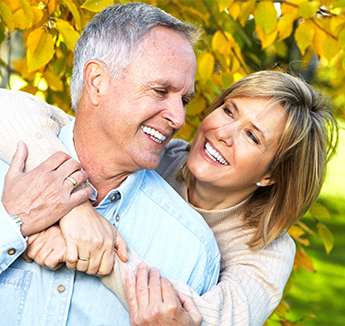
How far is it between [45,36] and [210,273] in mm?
1264

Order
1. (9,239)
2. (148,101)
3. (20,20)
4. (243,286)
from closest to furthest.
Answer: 1. (9,239)
2. (148,101)
3. (20,20)
4. (243,286)

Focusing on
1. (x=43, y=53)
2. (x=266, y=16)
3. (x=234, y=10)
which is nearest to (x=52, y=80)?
(x=43, y=53)

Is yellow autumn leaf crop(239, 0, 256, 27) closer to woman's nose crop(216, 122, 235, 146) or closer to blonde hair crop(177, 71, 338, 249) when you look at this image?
blonde hair crop(177, 71, 338, 249)

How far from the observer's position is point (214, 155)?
2.22 m

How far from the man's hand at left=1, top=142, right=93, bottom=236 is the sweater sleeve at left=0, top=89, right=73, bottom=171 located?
0.34ft

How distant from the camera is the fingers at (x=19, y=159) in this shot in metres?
1.60

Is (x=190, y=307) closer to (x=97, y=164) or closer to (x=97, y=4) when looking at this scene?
(x=97, y=164)

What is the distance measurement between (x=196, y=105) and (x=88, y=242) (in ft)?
4.60

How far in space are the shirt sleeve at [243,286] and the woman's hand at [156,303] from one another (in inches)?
2.1

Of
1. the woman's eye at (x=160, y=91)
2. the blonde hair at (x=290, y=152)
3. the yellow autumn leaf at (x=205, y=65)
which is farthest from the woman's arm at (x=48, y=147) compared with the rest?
the blonde hair at (x=290, y=152)

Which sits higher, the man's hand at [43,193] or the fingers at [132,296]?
the man's hand at [43,193]

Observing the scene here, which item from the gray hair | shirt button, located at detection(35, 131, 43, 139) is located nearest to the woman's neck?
the gray hair

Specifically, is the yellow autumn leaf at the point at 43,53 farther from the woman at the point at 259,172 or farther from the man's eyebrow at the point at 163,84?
the woman at the point at 259,172

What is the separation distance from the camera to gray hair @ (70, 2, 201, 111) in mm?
1718
